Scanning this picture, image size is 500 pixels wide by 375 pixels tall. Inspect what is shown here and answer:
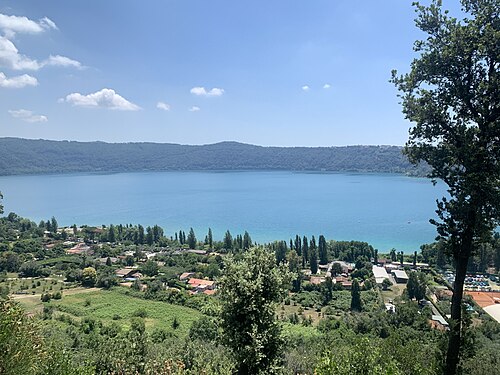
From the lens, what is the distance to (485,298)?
43.4 metres

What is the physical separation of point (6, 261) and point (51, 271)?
713 cm

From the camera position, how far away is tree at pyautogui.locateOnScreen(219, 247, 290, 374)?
24.7ft

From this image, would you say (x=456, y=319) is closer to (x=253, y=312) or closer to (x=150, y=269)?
(x=253, y=312)

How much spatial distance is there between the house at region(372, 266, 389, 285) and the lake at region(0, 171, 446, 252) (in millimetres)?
15086

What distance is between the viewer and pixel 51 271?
5784 centimetres

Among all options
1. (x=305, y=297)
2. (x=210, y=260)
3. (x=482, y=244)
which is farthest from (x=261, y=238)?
Result: (x=482, y=244)

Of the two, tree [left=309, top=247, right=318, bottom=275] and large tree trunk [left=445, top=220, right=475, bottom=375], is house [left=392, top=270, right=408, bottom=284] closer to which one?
tree [left=309, top=247, right=318, bottom=275]

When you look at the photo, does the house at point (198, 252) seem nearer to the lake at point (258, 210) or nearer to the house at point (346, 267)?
the lake at point (258, 210)

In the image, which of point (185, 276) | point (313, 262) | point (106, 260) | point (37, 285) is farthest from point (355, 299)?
point (106, 260)

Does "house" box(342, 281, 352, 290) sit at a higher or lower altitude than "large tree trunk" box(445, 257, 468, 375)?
lower

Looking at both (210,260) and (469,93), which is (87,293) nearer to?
(210,260)

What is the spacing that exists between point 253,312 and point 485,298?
151 feet

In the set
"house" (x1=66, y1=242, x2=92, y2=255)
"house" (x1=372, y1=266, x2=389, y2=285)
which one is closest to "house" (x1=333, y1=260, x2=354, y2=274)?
"house" (x1=372, y1=266, x2=389, y2=285)

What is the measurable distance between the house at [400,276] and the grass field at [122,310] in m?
30.0
